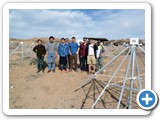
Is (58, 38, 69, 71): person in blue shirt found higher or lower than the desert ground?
higher

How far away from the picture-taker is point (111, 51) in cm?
475

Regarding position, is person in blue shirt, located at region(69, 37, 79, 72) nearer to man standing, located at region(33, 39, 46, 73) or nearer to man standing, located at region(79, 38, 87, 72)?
man standing, located at region(79, 38, 87, 72)

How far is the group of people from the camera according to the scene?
172 inches

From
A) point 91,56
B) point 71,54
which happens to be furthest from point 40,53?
point 91,56

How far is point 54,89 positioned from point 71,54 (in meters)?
0.82

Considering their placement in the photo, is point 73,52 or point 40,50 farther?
point 73,52

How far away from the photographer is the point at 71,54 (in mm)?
4750

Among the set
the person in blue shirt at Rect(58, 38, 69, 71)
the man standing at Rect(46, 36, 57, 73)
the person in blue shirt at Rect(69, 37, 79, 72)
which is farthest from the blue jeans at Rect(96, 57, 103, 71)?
the man standing at Rect(46, 36, 57, 73)

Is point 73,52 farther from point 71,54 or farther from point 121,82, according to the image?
point 121,82

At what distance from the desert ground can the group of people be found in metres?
0.15
